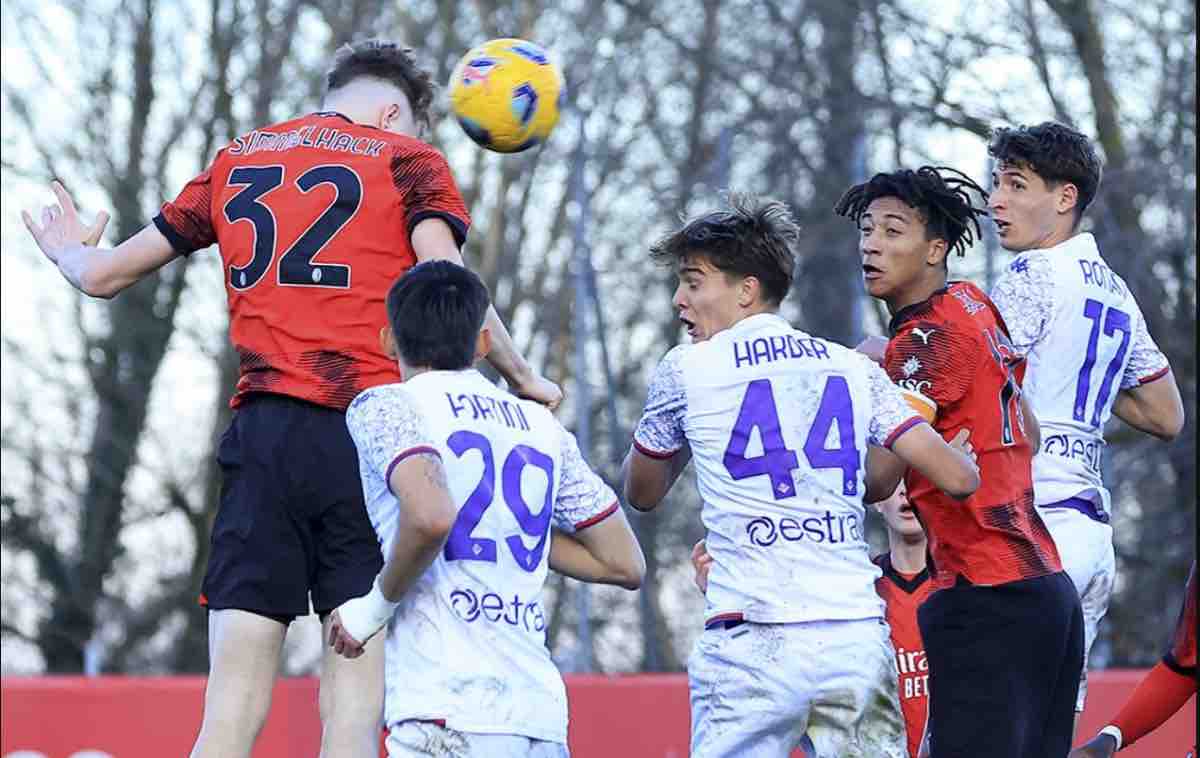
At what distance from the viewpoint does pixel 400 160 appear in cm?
523

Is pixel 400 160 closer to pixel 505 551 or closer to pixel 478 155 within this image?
pixel 505 551

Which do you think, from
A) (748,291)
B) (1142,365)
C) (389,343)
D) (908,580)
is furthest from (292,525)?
(1142,365)

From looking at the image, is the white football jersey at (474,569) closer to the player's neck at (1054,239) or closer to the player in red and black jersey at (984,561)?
the player in red and black jersey at (984,561)

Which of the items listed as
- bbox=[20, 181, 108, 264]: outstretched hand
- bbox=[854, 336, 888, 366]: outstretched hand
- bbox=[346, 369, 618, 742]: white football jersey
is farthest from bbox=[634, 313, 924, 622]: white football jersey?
bbox=[20, 181, 108, 264]: outstretched hand

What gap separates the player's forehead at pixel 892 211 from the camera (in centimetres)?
506

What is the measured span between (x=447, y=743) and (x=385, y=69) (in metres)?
2.27

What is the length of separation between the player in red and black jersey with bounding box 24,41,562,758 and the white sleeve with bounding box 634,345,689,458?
0.91ft

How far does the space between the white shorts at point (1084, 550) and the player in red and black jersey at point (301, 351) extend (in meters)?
1.58

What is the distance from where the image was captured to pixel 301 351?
5113 millimetres

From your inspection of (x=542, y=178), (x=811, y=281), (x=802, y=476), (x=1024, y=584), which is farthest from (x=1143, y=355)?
(x=542, y=178)

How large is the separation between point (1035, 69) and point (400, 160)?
10.4 meters

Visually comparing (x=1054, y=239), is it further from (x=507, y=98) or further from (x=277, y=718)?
(x=277, y=718)

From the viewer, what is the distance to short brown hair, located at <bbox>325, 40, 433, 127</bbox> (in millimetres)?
5504

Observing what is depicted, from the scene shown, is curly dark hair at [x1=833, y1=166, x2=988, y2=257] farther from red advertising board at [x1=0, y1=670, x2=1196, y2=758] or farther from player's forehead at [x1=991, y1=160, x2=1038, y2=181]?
red advertising board at [x1=0, y1=670, x2=1196, y2=758]
